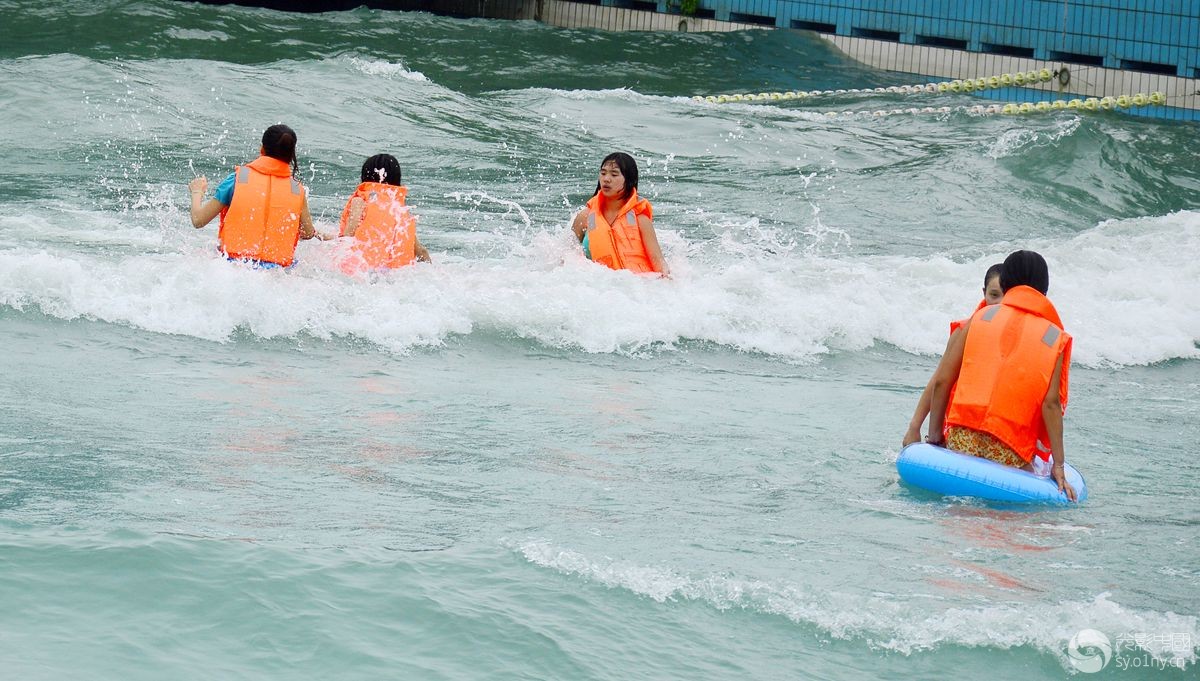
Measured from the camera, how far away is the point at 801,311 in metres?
9.66

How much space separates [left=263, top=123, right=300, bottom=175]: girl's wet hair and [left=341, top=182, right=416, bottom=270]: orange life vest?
1.82 ft

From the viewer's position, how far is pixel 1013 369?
588cm

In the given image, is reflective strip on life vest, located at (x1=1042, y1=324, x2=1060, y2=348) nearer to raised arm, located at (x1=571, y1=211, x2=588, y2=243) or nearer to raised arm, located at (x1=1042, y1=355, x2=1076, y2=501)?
raised arm, located at (x1=1042, y1=355, x2=1076, y2=501)

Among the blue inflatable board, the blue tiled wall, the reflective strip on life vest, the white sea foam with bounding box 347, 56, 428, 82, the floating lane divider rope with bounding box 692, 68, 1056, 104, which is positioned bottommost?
the blue inflatable board

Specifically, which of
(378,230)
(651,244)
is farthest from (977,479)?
(378,230)

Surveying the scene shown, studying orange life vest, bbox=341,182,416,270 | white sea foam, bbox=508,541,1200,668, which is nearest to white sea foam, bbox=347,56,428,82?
orange life vest, bbox=341,182,416,270

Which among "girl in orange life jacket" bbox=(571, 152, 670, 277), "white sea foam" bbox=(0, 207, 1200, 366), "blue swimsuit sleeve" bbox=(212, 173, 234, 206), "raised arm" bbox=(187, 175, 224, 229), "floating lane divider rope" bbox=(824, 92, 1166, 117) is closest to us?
"white sea foam" bbox=(0, 207, 1200, 366)

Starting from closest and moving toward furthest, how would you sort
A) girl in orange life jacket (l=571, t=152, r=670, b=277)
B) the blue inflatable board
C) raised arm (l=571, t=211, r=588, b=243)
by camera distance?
the blue inflatable board < girl in orange life jacket (l=571, t=152, r=670, b=277) < raised arm (l=571, t=211, r=588, b=243)

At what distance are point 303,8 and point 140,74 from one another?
25.2ft

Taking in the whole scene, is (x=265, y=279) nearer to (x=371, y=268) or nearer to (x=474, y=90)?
Result: (x=371, y=268)

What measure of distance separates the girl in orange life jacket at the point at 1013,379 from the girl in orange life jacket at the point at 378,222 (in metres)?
4.27

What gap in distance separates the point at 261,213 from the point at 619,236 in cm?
239

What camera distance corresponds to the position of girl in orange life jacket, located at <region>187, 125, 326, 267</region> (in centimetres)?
878

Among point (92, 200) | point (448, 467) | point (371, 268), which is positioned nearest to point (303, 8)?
point (92, 200)
